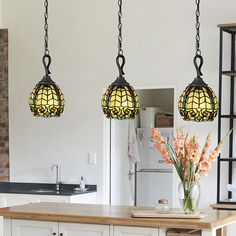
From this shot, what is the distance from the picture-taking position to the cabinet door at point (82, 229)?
482 centimetres

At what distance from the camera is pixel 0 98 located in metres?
8.29

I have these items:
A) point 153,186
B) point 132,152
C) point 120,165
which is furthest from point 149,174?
point 120,165

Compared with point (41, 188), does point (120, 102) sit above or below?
above

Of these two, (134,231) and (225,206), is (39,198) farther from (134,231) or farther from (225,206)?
(134,231)

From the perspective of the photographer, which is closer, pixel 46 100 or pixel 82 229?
pixel 82 229

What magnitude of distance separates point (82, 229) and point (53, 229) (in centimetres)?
26

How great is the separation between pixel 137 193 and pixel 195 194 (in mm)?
3923

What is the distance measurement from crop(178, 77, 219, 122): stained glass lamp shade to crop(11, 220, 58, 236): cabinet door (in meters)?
1.40

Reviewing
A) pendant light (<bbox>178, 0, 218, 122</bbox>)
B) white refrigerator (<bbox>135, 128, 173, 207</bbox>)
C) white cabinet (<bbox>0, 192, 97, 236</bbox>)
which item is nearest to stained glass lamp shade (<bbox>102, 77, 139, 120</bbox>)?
pendant light (<bbox>178, 0, 218, 122</bbox>)

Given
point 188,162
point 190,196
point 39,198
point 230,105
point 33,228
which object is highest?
point 230,105

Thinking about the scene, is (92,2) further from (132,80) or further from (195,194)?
(195,194)

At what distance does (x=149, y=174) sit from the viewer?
862 centimetres

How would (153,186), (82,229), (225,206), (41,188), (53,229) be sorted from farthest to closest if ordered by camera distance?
(153,186) → (41,188) → (225,206) → (53,229) → (82,229)

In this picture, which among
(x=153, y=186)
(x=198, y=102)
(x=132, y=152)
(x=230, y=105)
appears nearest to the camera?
(x=198, y=102)
